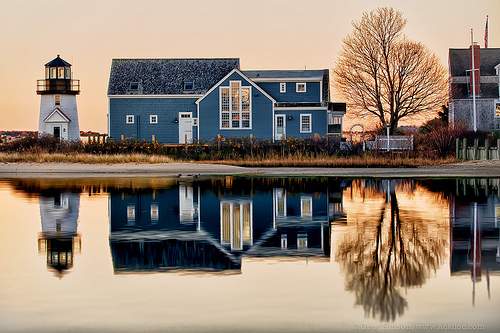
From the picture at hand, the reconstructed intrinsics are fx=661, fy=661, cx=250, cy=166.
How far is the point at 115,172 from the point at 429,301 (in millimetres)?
29928

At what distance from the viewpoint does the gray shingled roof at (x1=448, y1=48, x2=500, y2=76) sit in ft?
206

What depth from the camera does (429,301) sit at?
7.87m

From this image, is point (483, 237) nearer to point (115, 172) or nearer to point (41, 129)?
point (115, 172)

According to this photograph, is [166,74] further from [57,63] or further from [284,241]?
[284,241]

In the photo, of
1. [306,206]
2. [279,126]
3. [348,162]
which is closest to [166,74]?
[279,126]

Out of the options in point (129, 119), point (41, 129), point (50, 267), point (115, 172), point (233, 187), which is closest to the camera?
point (50, 267)

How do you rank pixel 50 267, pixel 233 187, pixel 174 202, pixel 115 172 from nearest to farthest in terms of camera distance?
pixel 50 267
pixel 174 202
pixel 233 187
pixel 115 172

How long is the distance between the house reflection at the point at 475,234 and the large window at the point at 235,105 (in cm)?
3271

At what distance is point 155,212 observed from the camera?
677 inches

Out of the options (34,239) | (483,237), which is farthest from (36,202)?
(483,237)

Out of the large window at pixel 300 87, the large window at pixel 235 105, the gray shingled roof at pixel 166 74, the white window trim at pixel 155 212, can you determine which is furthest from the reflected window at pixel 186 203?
the gray shingled roof at pixel 166 74

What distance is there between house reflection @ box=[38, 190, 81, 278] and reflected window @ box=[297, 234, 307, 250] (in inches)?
154

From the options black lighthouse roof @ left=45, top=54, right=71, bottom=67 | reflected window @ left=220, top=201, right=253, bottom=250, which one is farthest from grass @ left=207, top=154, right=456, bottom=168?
black lighthouse roof @ left=45, top=54, right=71, bottom=67

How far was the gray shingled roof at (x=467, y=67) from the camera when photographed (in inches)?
2391
